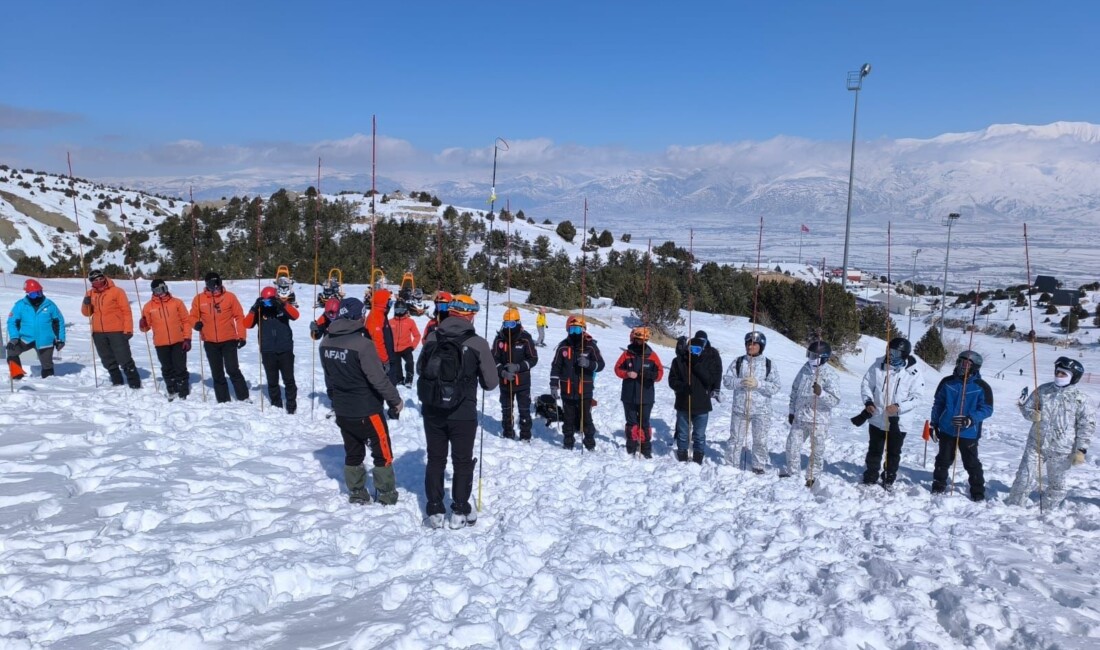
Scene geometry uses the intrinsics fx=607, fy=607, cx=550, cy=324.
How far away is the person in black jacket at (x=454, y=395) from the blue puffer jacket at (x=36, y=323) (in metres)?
7.79

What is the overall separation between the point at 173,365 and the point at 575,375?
6.19 m

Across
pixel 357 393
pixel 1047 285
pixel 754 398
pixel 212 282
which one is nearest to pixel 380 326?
pixel 212 282

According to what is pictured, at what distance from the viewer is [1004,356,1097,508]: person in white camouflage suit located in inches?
251

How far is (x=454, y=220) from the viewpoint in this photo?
53.0 metres

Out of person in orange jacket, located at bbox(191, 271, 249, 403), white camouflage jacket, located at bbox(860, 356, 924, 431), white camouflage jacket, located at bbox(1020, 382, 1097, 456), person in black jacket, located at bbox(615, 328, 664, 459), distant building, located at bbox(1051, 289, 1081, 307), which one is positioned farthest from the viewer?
distant building, located at bbox(1051, 289, 1081, 307)

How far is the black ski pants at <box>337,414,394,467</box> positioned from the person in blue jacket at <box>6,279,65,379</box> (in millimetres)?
6828

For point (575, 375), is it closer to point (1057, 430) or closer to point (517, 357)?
point (517, 357)

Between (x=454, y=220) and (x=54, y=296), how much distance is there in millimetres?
33615

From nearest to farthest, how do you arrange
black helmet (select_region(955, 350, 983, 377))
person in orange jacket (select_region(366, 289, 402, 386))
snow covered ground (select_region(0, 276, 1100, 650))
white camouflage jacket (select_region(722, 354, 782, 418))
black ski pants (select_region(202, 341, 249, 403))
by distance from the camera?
1. snow covered ground (select_region(0, 276, 1100, 650))
2. black helmet (select_region(955, 350, 983, 377))
3. white camouflage jacket (select_region(722, 354, 782, 418))
4. black ski pants (select_region(202, 341, 249, 403))
5. person in orange jacket (select_region(366, 289, 402, 386))

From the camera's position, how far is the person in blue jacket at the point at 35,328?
30.8 feet

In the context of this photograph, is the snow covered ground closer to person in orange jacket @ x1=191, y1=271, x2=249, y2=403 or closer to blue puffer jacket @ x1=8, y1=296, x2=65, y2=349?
person in orange jacket @ x1=191, y1=271, x2=249, y2=403

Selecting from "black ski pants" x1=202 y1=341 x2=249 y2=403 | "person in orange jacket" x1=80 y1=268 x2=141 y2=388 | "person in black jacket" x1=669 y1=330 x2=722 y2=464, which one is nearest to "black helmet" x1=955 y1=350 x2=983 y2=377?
"person in black jacket" x1=669 y1=330 x2=722 y2=464

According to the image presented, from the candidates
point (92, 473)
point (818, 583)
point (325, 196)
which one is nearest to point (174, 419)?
point (92, 473)

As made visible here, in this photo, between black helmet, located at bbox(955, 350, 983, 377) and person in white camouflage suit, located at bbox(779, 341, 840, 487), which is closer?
black helmet, located at bbox(955, 350, 983, 377)
